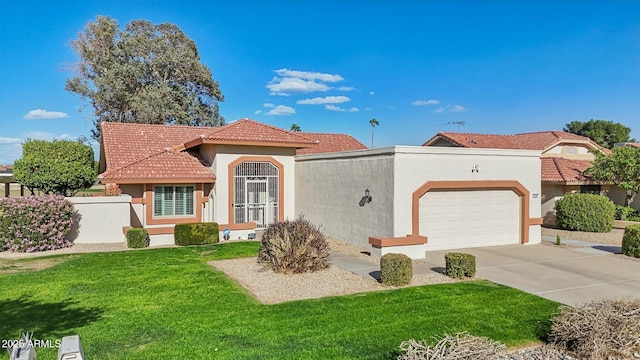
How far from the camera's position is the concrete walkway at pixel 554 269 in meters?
10.0

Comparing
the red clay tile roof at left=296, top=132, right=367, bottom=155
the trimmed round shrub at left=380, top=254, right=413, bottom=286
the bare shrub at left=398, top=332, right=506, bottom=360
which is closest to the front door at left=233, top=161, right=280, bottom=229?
the red clay tile roof at left=296, top=132, right=367, bottom=155

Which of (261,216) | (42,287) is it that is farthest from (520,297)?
(261,216)

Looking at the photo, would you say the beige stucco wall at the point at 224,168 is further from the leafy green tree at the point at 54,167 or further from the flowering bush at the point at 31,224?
the leafy green tree at the point at 54,167

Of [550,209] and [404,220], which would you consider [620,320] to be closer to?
[404,220]

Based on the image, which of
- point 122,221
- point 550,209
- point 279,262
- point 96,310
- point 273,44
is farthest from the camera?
point 273,44

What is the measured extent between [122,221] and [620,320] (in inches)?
671

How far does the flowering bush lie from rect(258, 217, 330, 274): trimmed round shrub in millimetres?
8512

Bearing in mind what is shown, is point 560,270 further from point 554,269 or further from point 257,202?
point 257,202

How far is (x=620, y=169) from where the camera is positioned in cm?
2267

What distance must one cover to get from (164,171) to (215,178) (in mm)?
2144

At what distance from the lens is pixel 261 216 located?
65.4ft

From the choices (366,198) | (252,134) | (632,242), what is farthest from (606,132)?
(252,134)

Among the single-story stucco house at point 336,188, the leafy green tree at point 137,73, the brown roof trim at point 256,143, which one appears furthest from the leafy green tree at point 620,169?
the leafy green tree at point 137,73

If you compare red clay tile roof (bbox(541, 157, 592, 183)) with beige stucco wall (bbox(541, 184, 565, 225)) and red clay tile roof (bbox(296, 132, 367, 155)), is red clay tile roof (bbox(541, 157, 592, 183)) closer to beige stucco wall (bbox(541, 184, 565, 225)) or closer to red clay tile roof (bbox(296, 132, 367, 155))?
beige stucco wall (bbox(541, 184, 565, 225))
